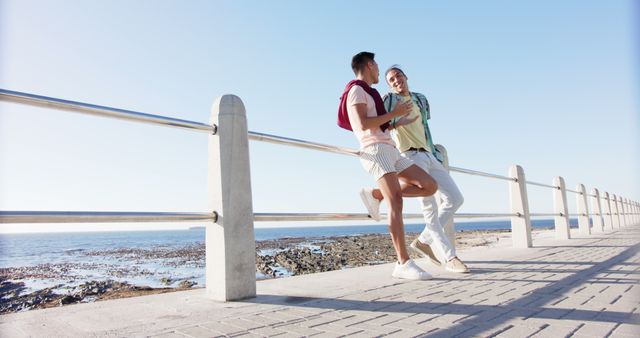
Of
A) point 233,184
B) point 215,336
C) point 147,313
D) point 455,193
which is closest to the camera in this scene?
point 215,336

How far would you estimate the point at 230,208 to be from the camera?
251cm

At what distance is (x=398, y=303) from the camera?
7.38ft

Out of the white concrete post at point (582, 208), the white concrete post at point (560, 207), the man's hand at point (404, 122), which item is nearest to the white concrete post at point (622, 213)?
the white concrete post at point (582, 208)

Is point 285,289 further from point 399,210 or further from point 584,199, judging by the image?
point 584,199

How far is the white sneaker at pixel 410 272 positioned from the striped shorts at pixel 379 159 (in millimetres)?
773

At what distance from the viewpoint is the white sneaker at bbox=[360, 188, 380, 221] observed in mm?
3629

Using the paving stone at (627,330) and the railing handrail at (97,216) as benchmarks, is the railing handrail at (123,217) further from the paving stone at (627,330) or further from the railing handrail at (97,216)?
the paving stone at (627,330)

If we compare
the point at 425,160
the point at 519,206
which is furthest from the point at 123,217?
the point at 519,206

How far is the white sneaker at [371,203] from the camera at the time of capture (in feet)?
11.9

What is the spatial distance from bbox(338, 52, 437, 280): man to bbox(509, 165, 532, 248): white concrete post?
410 centimetres

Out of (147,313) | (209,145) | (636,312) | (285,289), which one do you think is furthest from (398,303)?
(209,145)

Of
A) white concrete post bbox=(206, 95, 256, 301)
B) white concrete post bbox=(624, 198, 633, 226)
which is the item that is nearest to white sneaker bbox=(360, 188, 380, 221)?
white concrete post bbox=(206, 95, 256, 301)

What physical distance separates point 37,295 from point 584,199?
A: 54.5 feet

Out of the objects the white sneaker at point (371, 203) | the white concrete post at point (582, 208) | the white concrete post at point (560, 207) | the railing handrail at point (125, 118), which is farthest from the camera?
the white concrete post at point (582, 208)
